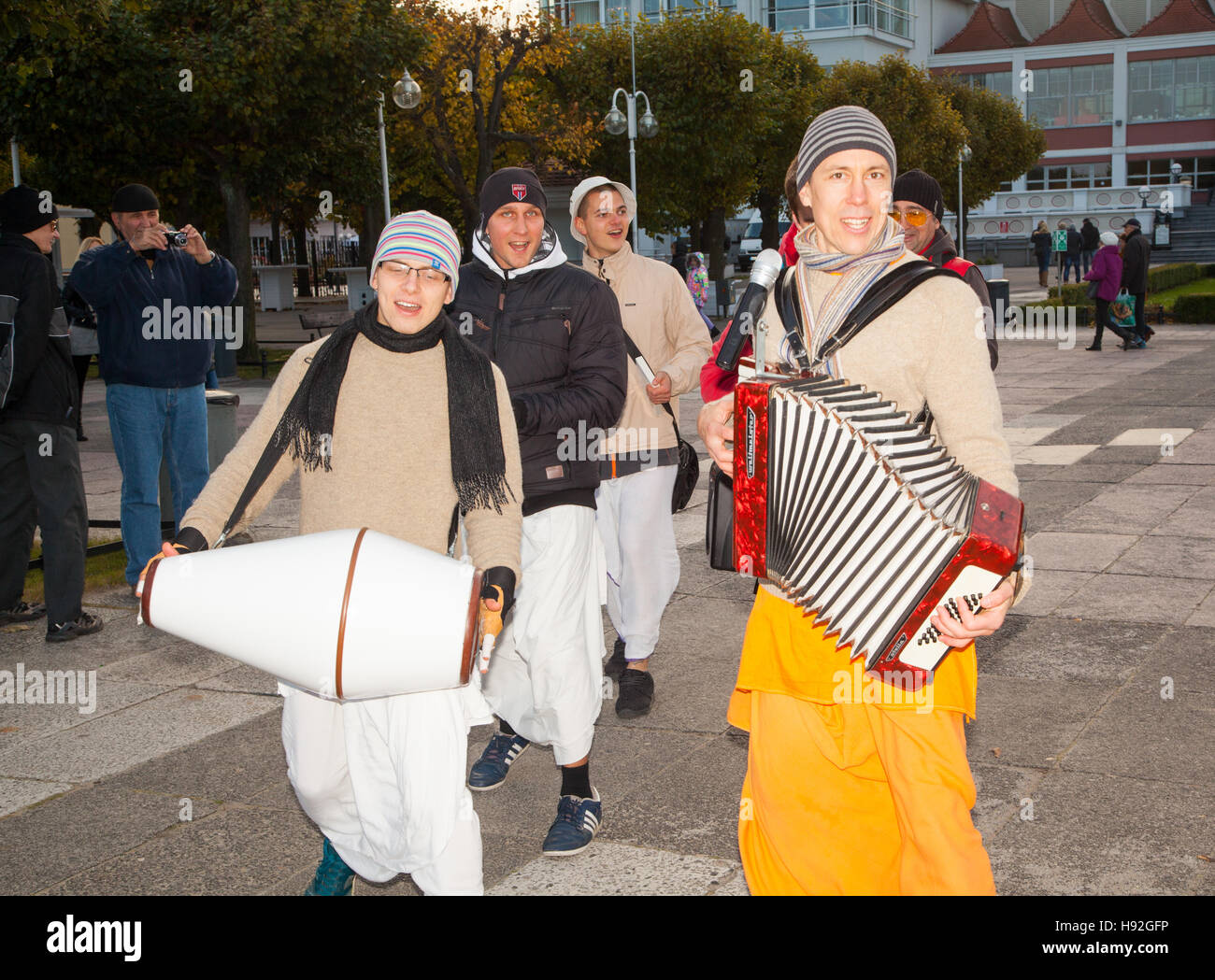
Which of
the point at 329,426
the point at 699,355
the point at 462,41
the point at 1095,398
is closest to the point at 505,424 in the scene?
the point at 329,426

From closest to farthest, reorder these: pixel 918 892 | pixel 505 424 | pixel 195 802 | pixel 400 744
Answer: pixel 918 892, pixel 400 744, pixel 505 424, pixel 195 802

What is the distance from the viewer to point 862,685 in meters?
2.87

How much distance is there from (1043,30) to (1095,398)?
67794mm

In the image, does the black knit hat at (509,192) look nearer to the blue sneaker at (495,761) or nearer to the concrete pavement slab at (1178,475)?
the blue sneaker at (495,761)

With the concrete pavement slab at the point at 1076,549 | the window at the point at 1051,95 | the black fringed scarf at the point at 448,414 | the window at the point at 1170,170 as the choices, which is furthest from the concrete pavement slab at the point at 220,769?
the window at the point at 1051,95

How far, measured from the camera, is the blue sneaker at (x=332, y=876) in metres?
3.68

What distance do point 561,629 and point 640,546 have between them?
4.19 feet

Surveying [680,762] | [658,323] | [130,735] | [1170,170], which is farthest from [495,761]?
[1170,170]

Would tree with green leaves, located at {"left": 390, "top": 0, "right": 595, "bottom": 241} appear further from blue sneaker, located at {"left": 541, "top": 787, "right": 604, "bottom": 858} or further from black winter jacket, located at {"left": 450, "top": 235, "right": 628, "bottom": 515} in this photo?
blue sneaker, located at {"left": 541, "top": 787, "right": 604, "bottom": 858}

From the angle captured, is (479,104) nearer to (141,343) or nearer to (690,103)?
(690,103)

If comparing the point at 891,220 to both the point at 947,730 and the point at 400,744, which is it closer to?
the point at 947,730

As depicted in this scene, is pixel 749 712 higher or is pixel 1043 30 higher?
pixel 1043 30

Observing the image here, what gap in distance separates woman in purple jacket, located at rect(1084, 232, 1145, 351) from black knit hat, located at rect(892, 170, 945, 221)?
15.7 meters

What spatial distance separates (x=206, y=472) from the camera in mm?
7918
